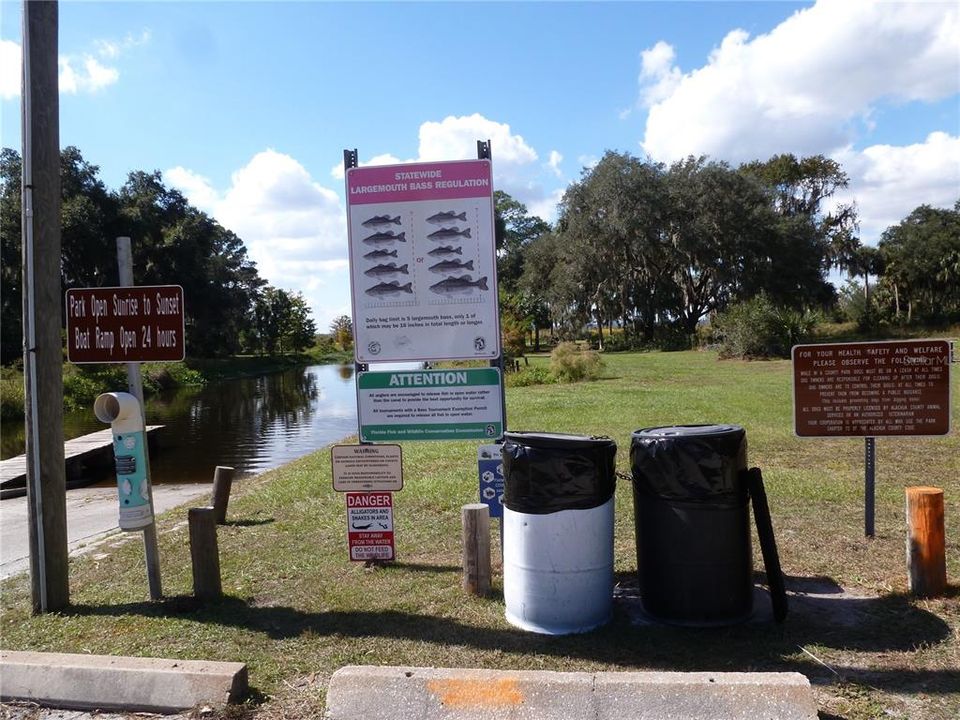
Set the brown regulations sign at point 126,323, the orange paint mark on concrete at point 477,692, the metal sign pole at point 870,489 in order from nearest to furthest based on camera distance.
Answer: the orange paint mark on concrete at point 477,692
the brown regulations sign at point 126,323
the metal sign pole at point 870,489

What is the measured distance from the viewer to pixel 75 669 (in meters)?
4.00

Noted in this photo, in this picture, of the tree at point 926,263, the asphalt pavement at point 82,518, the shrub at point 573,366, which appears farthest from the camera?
the tree at point 926,263

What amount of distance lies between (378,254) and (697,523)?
119 inches

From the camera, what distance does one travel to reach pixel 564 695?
358cm

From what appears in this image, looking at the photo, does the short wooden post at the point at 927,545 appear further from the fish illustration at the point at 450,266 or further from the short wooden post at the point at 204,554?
the short wooden post at the point at 204,554

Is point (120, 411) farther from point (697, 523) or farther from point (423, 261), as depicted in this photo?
point (697, 523)

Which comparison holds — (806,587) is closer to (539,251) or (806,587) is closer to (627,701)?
(627,701)

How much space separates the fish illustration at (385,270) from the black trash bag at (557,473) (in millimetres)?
1936

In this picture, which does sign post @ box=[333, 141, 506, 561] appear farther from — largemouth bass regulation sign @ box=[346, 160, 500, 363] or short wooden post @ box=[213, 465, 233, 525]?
short wooden post @ box=[213, 465, 233, 525]

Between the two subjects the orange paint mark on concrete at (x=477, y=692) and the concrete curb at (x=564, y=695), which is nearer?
the concrete curb at (x=564, y=695)

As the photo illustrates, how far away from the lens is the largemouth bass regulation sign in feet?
19.4

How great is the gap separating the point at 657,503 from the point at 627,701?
4.31 feet

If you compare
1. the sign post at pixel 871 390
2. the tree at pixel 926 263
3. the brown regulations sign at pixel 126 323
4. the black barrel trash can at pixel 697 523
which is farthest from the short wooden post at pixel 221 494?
the tree at pixel 926 263

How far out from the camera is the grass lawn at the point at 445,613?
13.3 feet
